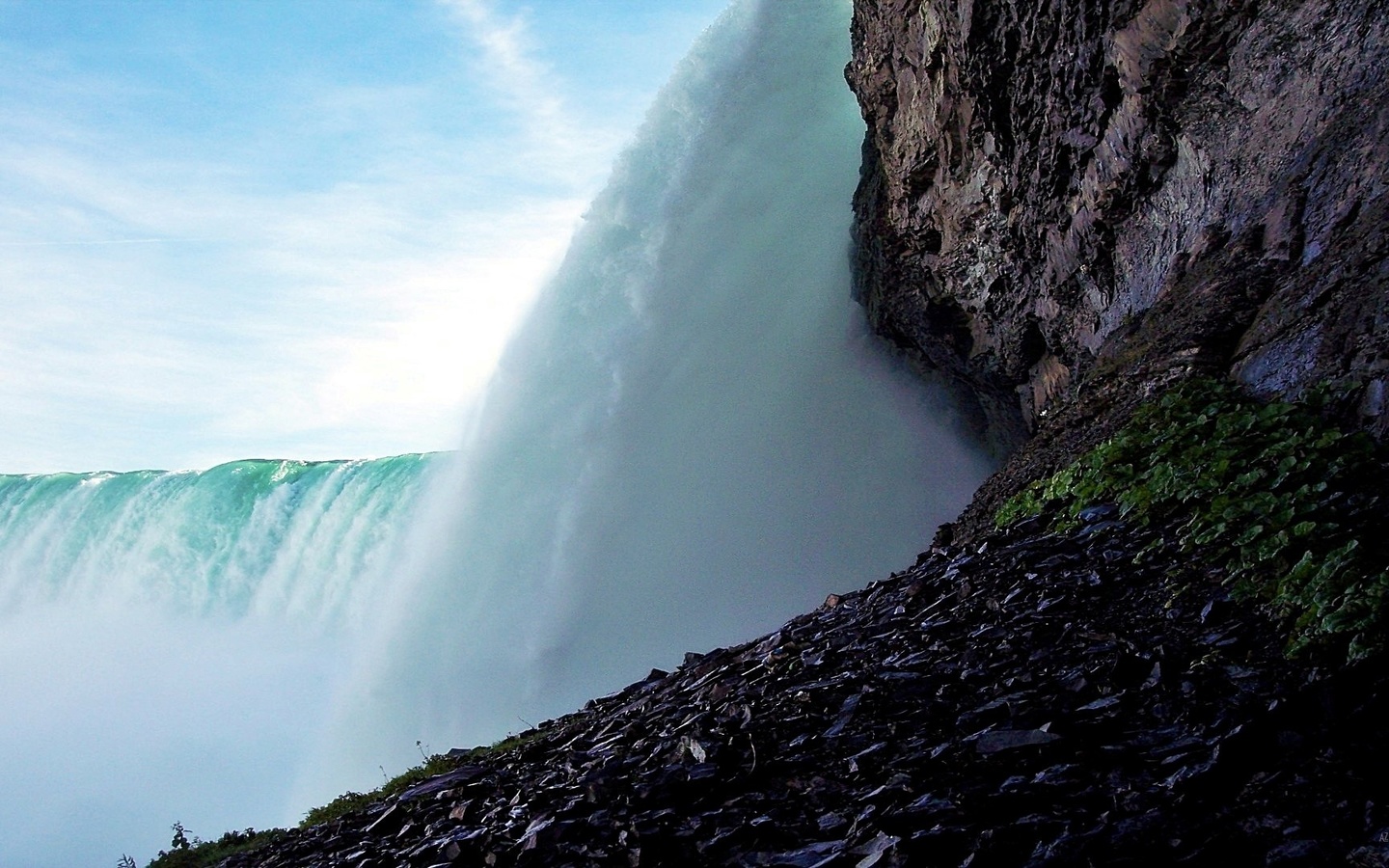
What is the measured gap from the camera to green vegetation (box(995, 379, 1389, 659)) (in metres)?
4.16

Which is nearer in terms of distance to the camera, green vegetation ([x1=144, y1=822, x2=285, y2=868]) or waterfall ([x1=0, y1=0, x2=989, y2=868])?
green vegetation ([x1=144, y1=822, x2=285, y2=868])

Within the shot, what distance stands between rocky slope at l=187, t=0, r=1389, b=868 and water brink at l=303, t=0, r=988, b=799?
7405 millimetres

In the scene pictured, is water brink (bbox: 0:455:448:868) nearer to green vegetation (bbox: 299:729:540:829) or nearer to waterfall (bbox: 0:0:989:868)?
waterfall (bbox: 0:0:989:868)

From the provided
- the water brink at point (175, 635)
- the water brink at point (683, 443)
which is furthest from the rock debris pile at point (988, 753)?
the water brink at point (175, 635)

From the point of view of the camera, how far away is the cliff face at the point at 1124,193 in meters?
6.94

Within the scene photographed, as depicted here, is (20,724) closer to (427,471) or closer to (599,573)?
(427,471)

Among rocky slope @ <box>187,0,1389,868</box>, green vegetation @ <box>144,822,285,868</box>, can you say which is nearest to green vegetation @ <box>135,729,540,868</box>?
green vegetation @ <box>144,822,285,868</box>

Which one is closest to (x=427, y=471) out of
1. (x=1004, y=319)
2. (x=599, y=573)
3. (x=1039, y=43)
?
(x=599, y=573)

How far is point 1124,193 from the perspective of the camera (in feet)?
37.2

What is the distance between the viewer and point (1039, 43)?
39.9ft

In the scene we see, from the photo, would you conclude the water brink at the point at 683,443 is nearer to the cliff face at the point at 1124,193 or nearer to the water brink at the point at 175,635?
the cliff face at the point at 1124,193

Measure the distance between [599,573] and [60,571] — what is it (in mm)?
25904

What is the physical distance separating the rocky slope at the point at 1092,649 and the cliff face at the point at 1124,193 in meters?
0.04

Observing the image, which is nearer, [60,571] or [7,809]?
[7,809]
